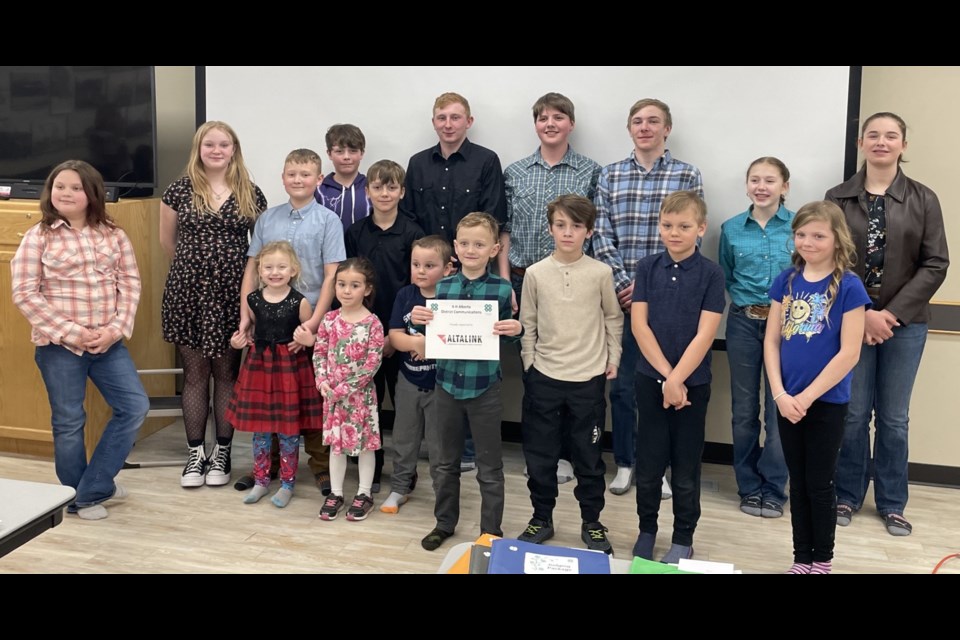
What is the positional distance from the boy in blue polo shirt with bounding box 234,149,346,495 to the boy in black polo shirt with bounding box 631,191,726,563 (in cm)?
128

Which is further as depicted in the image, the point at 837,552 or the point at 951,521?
the point at 951,521

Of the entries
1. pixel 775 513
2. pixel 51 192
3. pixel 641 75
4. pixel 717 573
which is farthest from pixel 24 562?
pixel 641 75

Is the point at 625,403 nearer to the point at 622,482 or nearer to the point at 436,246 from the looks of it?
the point at 622,482

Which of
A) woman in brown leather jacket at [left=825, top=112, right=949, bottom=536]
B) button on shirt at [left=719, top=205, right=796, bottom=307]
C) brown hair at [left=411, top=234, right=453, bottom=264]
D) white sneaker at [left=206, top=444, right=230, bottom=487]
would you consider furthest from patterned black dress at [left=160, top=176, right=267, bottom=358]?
woman in brown leather jacket at [left=825, top=112, right=949, bottom=536]

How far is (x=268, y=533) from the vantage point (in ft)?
10.6

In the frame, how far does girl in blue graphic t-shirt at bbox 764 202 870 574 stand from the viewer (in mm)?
2705

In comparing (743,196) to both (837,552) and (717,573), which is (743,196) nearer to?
(837,552)

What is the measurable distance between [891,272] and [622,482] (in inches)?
53.9

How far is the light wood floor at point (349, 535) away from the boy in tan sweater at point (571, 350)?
34 centimetres

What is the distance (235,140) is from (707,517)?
2.48 m

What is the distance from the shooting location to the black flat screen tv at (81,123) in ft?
13.7

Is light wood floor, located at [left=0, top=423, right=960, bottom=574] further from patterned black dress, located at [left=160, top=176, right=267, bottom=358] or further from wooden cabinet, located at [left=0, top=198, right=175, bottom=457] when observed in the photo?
patterned black dress, located at [left=160, top=176, right=267, bottom=358]

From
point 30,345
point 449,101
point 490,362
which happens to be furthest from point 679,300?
point 30,345

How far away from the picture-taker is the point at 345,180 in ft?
12.6
